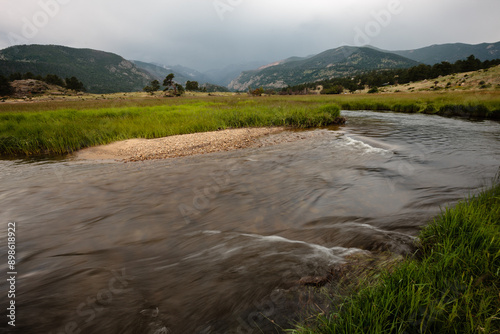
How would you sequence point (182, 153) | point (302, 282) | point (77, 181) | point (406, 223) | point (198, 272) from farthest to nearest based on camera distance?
point (182, 153), point (77, 181), point (406, 223), point (198, 272), point (302, 282)

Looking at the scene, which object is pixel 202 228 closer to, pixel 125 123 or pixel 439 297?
pixel 439 297

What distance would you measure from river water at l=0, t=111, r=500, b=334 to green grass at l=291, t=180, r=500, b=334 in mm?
821

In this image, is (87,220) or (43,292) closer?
(43,292)

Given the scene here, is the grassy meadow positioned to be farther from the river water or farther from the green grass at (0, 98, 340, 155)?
the river water

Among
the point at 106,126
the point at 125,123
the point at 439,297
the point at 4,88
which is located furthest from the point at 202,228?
the point at 4,88

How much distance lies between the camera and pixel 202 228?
4.73m

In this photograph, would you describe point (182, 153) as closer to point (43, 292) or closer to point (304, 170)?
point (304, 170)

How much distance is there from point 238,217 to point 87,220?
11.8ft

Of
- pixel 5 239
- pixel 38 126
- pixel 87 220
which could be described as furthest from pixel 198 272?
pixel 38 126

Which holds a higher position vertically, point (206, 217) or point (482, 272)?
point (482, 272)

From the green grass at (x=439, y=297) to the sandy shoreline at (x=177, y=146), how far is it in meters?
9.84

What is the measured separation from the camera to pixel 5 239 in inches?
175

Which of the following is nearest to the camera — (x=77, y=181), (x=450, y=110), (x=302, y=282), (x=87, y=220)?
(x=302, y=282)

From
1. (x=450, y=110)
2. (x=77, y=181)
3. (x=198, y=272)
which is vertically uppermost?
(x=450, y=110)
